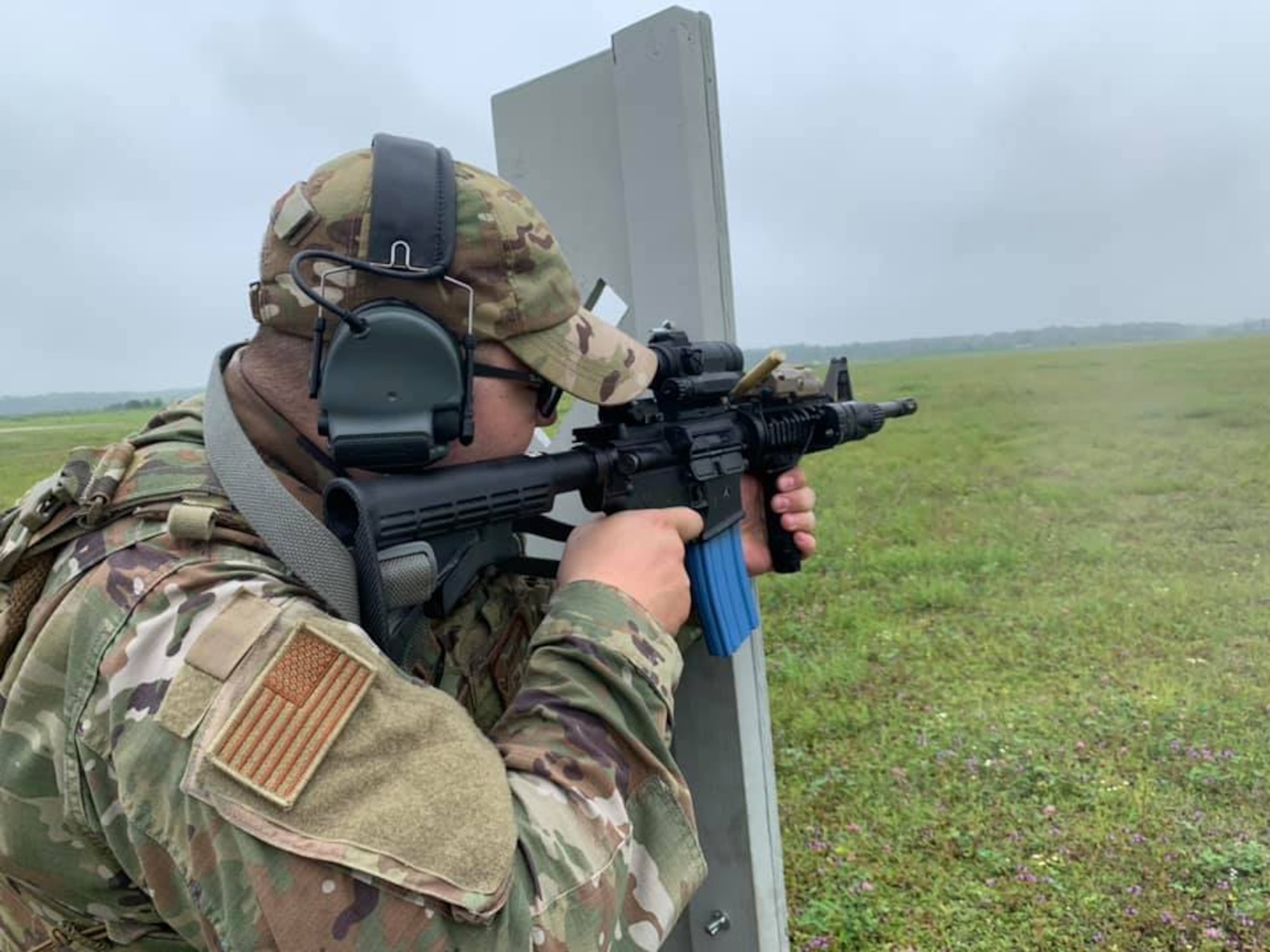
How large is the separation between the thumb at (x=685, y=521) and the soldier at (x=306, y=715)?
162mm

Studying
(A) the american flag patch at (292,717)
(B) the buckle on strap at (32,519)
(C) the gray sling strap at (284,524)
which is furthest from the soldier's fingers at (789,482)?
(B) the buckle on strap at (32,519)

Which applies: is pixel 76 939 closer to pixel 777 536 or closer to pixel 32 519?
pixel 32 519

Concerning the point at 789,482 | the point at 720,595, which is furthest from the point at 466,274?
the point at 789,482

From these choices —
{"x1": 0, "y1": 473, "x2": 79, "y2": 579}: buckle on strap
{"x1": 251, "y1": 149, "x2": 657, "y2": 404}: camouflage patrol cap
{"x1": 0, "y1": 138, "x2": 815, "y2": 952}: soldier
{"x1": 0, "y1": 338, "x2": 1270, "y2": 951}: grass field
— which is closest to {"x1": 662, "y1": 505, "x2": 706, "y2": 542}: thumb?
{"x1": 0, "y1": 138, "x2": 815, "y2": 952}: soldier

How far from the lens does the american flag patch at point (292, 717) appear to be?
872 millimetres

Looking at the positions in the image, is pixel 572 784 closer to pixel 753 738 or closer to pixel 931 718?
pixel 753 738

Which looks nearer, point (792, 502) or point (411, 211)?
point (411, 211)

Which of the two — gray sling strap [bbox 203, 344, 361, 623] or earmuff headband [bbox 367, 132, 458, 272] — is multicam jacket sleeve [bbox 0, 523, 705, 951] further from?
earmuff headband [bbox 367, 132, 458, 272]

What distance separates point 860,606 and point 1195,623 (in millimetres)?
1732

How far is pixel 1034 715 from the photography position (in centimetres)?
395

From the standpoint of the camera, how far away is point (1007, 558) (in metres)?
6.43

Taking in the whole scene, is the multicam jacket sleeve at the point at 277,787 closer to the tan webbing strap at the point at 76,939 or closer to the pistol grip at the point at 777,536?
the tan webbing strap at the point at 76,939

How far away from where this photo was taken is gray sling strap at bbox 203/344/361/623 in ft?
3.58

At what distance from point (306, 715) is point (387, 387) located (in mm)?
439
